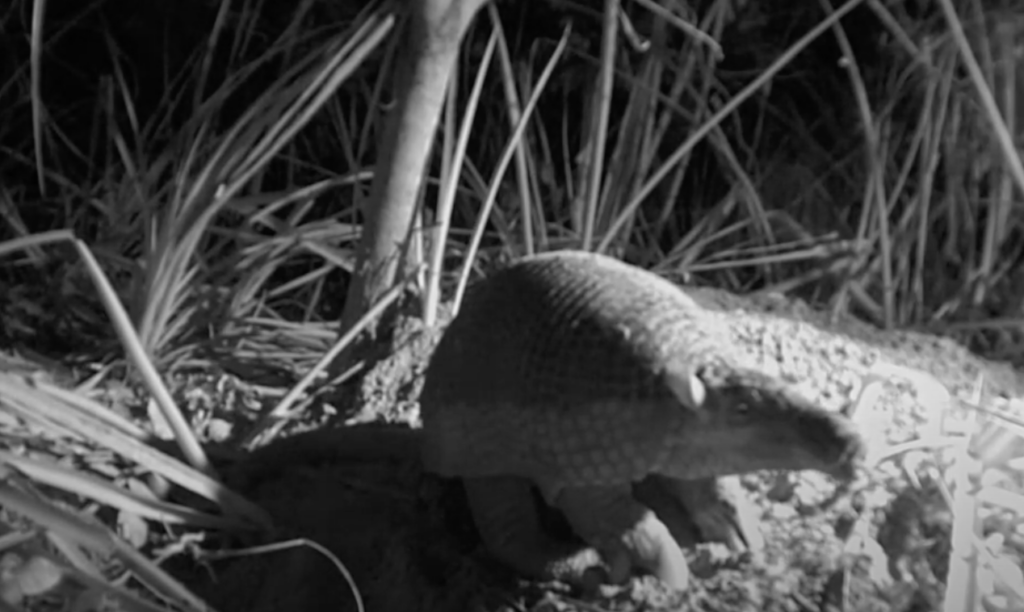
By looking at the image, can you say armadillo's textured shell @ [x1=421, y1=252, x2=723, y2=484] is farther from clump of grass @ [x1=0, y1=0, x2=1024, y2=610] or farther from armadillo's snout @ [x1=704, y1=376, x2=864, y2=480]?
clump of grass @ [x1=0, y1=0, x2=1024, y2=610]

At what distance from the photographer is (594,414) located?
837mm

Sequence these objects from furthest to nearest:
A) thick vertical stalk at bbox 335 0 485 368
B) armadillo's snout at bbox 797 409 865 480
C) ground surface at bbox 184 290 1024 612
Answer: thick vertical stalk at bbox 335 0 485 368
ground surface at bbox 184 290 1024 612
armadillo's snout at bbox 797 409 865 480

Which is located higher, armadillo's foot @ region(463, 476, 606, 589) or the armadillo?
the armadillo

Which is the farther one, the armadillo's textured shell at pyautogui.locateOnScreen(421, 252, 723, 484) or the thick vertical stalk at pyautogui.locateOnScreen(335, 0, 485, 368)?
the thick vertical stalk at pyautogui.locateOnScreen(335, 0, 485, 368)

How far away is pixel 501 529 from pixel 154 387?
0.39 metres

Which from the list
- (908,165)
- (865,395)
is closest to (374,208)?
(865,395)

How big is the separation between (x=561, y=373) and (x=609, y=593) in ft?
0.66

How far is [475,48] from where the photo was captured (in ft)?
6.60

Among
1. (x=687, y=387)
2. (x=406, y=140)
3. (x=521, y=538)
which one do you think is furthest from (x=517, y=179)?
(x=687, y=387)

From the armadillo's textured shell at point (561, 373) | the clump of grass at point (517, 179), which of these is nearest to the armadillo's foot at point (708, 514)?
the armadillo's textured shell at point (561, 373)

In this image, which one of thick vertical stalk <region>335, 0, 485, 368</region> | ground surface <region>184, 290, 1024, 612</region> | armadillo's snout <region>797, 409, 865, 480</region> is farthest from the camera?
thick vertical stalk <region>335, 0, 485, 368</region>

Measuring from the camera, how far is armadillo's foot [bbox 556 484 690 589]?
891 mm

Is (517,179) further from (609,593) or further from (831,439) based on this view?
(831,439)

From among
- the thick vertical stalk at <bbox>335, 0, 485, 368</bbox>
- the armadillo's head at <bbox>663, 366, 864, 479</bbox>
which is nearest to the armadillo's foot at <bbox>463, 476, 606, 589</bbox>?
the armadillo's head at <bbox>663, 366, 864, 479</bbox>
